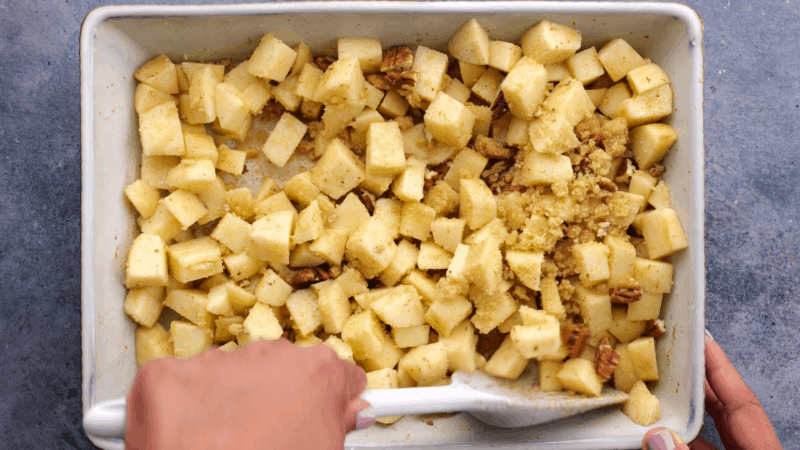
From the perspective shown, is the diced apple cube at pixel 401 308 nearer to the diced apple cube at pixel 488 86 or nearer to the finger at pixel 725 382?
the diced apple cube at pixel 488 86

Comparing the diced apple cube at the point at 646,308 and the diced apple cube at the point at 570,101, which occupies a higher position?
the diced apple cube at the point at 570,101

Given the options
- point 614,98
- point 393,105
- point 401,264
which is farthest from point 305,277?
point 614,98

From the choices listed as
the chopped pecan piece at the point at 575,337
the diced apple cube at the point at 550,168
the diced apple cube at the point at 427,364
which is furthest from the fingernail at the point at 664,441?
the diced apple cube at the point at 550,168

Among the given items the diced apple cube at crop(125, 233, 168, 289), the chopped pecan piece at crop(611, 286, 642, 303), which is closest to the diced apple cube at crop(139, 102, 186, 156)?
the diced apple cube at crop(125, 233, 168, 289)

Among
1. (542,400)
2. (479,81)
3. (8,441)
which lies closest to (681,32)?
(479,81)

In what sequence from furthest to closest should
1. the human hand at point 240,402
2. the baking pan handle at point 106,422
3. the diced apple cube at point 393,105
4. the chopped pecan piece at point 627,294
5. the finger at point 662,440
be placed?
the diced apple cube at point 393,105
the chopped pecan piece at point 627,294
the finger at point 662,440
the baking pan handle at point 106,422
the human hand at point 240,402

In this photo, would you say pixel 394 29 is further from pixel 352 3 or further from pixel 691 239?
pixel 691 239

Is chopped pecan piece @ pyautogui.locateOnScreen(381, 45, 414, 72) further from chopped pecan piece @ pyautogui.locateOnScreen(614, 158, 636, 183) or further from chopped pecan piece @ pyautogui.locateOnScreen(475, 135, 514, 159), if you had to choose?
chopped pecan piece @ pyautogui.locateOnScreen(614, 158, 636, 183)
